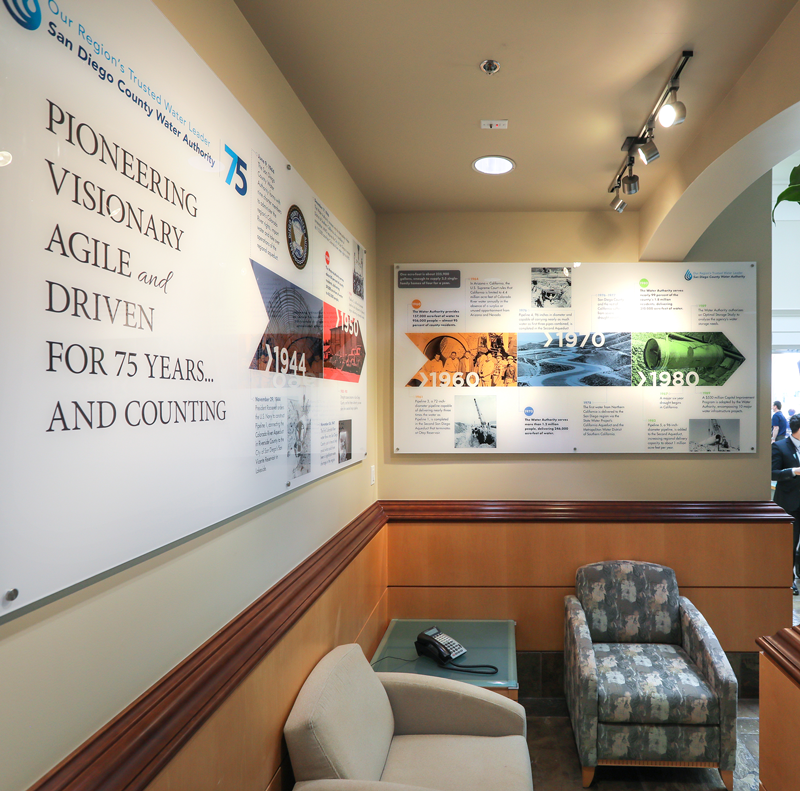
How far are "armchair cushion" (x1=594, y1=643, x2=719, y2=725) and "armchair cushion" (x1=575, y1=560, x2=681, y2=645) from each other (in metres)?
0.29

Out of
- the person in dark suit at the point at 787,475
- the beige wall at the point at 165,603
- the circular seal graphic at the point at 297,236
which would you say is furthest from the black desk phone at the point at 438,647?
the person in dark suit at the point at 787,475

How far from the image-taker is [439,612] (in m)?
3.54

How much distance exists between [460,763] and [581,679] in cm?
91

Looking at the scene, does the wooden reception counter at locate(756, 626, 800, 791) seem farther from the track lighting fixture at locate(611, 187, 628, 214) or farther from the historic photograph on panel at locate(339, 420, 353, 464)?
the track lighting fixture at locate(611, 187, 628, 214)

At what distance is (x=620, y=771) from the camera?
280cm

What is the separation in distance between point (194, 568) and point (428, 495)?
7.84 feet

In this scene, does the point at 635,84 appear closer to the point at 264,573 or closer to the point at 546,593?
the point at 264,573

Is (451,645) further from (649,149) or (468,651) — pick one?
(649,149)

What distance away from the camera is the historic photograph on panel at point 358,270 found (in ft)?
9.93

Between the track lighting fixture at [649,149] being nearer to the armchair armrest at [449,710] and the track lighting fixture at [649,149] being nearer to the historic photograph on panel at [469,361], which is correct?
the historic photograph on panel at [469,361]

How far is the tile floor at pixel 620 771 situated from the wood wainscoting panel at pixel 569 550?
0.78 m

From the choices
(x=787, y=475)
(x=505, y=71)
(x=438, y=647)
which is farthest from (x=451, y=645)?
(x=787, y=475)

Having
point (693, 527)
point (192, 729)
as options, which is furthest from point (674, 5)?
point (693, 527)

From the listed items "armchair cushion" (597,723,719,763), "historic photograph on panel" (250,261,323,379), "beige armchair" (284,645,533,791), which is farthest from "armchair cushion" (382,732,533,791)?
"historic photograph on panel" (250,261,323,379)
